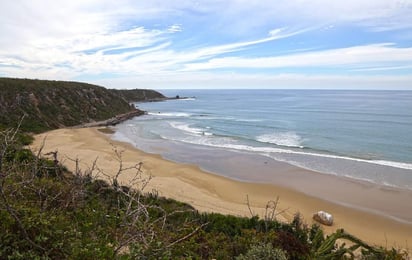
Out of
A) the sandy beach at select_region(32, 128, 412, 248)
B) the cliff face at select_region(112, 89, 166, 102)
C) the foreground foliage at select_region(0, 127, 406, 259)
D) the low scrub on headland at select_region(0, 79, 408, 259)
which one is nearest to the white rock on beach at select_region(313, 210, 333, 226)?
the sandy beach at select_region(32, 128, 412, 248)

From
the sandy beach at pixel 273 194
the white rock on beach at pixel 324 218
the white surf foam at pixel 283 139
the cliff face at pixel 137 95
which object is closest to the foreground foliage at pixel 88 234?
the white rock on beach at pixel 324 218

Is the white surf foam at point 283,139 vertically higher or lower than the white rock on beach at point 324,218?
higher

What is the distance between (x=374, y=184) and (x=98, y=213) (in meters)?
17.0

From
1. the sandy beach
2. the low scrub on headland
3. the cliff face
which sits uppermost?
the cliff face

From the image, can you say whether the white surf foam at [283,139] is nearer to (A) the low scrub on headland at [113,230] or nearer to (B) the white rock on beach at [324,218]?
(B) the white rock on beach at [324,218]

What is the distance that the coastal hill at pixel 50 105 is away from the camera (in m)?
37.7

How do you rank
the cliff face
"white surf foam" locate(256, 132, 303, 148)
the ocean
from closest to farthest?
the ocean
"white surf foam" locate(256, 132, 303, 148)
the cliff face

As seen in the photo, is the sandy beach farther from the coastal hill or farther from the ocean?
the coastal hill

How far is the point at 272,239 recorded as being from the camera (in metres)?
7.68

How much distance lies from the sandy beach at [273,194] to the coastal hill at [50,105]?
15.1 m

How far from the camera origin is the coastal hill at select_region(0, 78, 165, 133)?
37.7 m

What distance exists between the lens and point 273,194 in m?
17.9

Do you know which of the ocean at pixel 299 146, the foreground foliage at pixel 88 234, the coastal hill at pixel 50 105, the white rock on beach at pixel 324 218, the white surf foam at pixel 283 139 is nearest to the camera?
the foreground foliage at pixel 88 234

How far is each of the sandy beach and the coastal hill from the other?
1513cm
